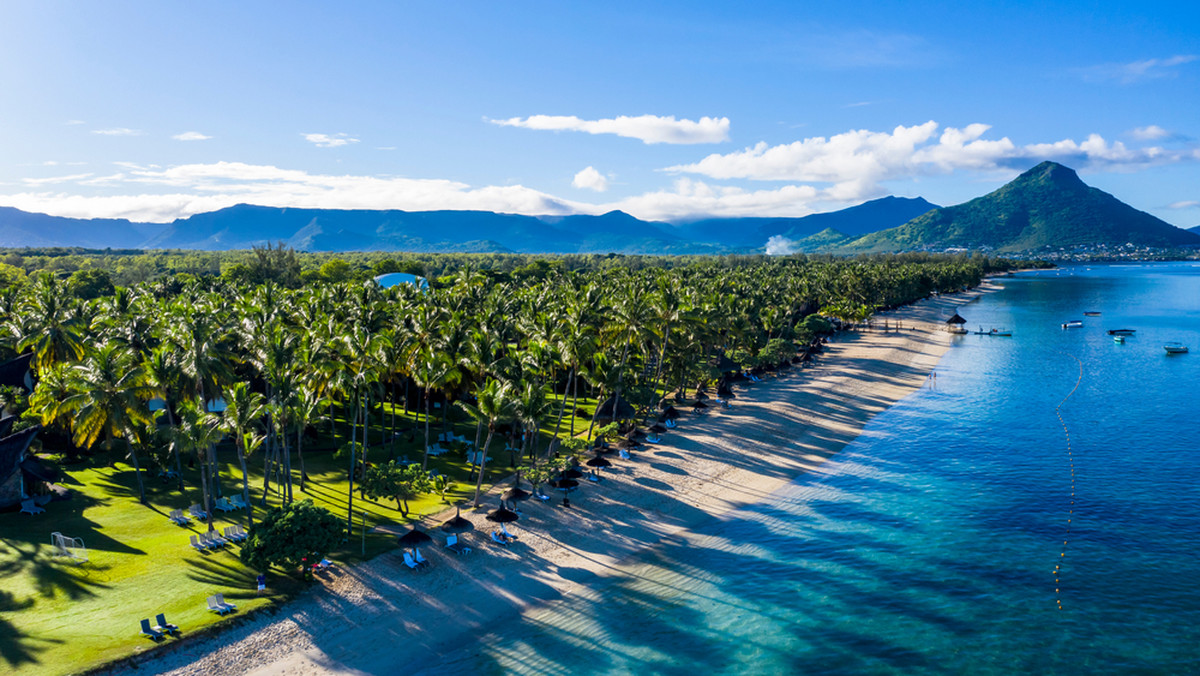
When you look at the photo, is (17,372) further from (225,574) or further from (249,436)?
(225,574)

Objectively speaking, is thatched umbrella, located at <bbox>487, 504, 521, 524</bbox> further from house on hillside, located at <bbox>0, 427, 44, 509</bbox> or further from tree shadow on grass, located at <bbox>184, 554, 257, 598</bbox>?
house on hillside, located at <bbox>0, 427, 44, 509</bbox>

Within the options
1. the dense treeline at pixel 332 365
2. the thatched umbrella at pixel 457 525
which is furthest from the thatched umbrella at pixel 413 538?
the dense treeline at pixel 332 365

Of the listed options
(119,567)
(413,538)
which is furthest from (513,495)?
(119,567)

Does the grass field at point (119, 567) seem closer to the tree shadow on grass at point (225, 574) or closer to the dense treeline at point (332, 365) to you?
the tree shadow on grass at point (225, 574)

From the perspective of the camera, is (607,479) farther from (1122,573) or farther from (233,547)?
(1122,573)

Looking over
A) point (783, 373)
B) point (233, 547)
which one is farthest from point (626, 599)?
point (783, 373)
